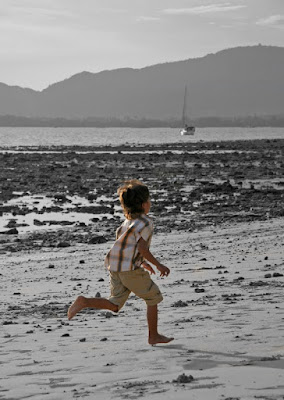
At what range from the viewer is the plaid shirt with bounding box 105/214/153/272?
729 centimetres

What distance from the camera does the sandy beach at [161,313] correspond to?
5.79 meters

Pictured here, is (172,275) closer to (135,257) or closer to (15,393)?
(135,257)

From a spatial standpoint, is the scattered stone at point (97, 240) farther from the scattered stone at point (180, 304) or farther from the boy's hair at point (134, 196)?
the boy's hair at point (134, 196)

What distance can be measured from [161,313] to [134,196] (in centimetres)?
188

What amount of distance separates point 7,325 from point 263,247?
6.23 metres

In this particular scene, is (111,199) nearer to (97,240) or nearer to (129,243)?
(97,240)

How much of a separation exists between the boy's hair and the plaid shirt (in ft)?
0.32

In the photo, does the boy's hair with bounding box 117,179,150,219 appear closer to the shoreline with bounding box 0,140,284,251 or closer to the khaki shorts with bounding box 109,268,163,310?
the khaki shorts with bounding box 109,268,163,310

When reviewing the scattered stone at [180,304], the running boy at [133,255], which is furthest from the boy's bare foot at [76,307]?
the scattered stone at [180,304]

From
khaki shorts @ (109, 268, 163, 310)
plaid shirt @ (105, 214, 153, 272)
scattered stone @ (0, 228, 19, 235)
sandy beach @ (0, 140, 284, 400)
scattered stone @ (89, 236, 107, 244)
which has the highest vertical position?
plaid shirt @ (105, 214, 153, 272)

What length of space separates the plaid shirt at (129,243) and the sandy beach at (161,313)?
0.66 meters

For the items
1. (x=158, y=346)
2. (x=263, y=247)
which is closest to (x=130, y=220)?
(x=158, y=346)

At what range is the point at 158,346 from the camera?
701 cm

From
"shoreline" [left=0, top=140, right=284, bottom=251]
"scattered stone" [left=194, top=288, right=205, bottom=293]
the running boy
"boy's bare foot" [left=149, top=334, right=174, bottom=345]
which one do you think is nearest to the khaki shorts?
the running boy
